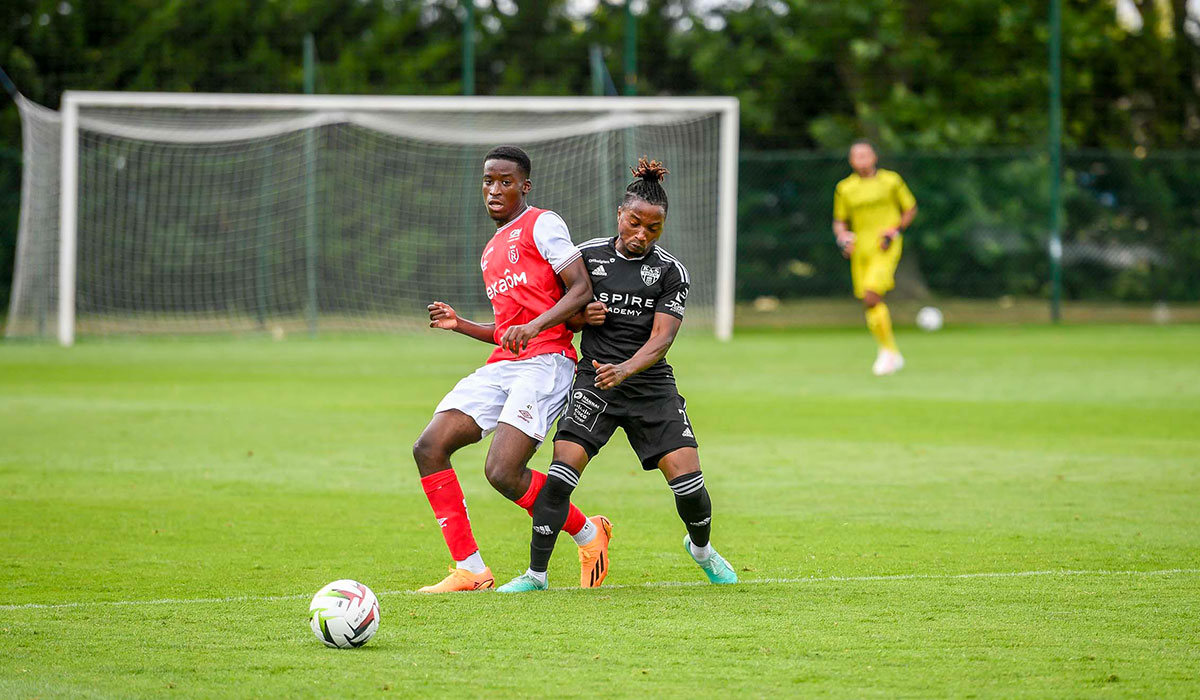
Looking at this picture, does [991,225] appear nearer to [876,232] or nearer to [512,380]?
[876,232]

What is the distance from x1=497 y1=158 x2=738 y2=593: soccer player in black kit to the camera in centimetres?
625

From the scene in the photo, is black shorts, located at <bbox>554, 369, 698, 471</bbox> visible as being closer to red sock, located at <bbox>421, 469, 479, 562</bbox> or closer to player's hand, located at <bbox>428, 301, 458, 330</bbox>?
red sock, located at <bbox>421, 469, 479, 562</bbox>

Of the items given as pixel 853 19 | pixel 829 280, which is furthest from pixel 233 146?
pixel 853 19

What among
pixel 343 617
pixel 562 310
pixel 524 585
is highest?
pixel 562 310

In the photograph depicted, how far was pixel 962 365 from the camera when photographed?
18.2 m

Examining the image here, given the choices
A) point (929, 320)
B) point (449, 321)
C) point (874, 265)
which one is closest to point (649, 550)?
point (449, 321)

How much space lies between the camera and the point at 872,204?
17.4 metres

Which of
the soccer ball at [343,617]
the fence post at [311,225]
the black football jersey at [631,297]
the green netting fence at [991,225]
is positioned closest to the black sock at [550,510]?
the black football jersey at [631,297]

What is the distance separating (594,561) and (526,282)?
1325mm

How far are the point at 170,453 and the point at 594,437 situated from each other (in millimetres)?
5492

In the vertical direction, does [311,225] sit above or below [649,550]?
above

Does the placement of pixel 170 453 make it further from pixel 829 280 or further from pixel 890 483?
pixel 829 280

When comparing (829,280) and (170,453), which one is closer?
(170,453)

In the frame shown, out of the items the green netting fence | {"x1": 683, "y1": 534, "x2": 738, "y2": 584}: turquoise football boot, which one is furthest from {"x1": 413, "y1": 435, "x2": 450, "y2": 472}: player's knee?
the green netting fence
